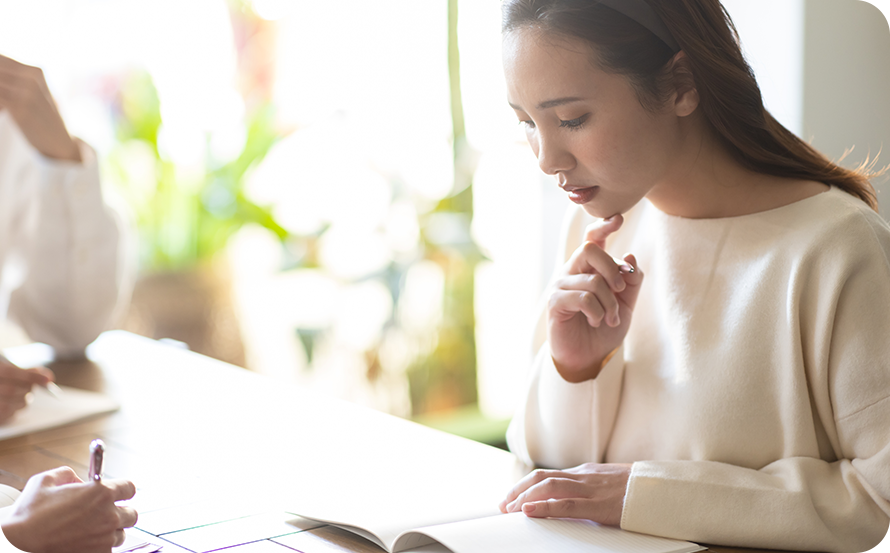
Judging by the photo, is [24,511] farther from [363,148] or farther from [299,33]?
[299,33]

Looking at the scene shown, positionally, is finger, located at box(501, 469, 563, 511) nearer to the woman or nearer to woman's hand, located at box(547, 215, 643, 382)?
the woman

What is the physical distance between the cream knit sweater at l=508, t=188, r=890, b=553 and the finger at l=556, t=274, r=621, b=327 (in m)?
0.09

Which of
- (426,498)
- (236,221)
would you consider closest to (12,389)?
(426,498)

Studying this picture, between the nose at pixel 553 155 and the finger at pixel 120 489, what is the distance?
549 mm

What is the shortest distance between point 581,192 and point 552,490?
345 mm

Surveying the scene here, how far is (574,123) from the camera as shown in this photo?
38.9 inches

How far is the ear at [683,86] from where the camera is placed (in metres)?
1.01

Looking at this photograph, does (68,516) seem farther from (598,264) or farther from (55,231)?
(55,231)

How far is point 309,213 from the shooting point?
3561 mm

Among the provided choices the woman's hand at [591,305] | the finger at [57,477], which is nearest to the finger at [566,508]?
the woman's hand at [591,305]

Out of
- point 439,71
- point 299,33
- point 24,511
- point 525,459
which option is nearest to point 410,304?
point 439,71

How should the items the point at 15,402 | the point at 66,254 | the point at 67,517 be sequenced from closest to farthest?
the point at 67,517 → the point at 15,402 → the point at 66,254

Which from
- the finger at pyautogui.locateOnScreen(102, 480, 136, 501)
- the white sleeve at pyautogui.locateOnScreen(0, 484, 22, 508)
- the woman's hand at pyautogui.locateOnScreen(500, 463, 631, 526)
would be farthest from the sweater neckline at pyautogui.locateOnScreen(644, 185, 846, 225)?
the white sleeve at pyautogui.locateOnScreen(0, 484, 22, 508)

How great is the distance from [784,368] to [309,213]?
276cm
